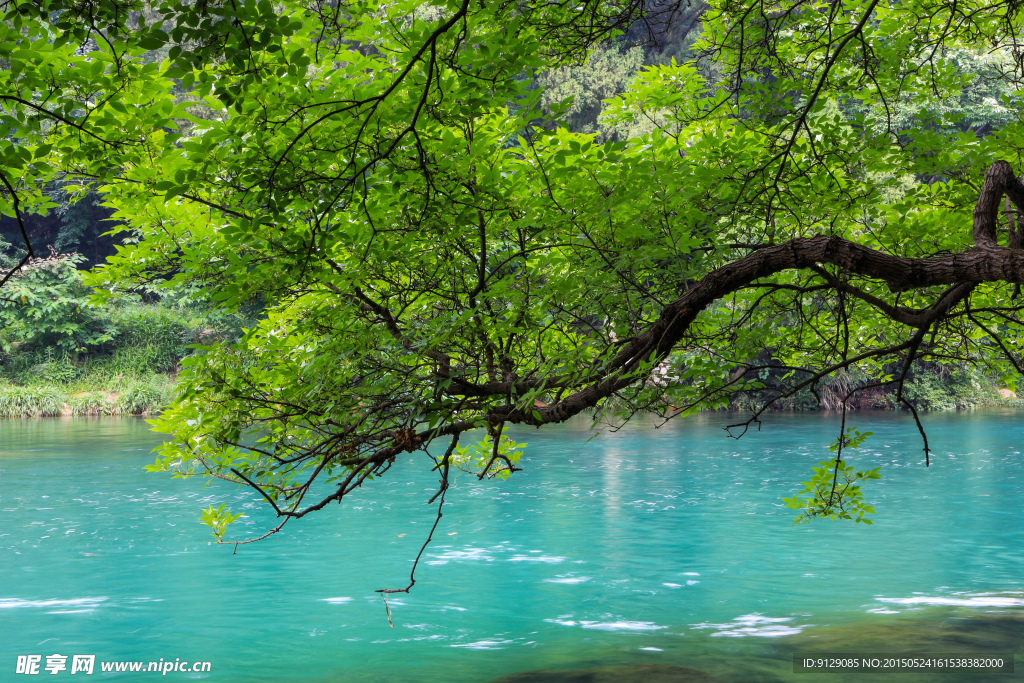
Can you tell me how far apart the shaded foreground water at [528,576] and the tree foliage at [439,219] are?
3.37 metres

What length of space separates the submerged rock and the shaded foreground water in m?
0.03

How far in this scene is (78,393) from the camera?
33.1 meters

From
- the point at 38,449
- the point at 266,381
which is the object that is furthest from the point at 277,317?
the point at 38,449

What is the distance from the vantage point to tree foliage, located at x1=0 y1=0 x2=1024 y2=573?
10.9ft

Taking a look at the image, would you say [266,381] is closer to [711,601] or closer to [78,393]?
[711,601]

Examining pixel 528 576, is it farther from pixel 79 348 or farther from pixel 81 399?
pixel 79 348

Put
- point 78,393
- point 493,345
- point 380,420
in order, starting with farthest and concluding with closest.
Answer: point 78,393, point 493,345, point 380,420

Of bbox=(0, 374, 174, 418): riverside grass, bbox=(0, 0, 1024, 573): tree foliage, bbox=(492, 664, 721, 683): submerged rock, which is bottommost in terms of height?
bbox=(492, 664, 721, 683): submerged rock

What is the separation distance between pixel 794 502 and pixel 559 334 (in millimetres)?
1946

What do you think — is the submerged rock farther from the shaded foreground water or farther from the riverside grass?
the riverside grass

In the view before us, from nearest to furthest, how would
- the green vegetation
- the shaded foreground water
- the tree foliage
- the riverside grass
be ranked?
the tree foliage → the shaded foreground water → the riverside grass → the green vegetation

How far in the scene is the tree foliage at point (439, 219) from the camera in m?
3.33

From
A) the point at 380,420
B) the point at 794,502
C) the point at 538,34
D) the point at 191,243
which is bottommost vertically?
the point at 794,502

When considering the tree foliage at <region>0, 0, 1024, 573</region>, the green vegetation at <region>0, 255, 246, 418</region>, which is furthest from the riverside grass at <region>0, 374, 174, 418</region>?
the tree foliage at <region>0, 0, 1024, 573</region>
